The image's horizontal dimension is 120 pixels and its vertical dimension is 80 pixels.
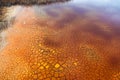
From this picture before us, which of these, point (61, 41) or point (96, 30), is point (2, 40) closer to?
point (61, 41)

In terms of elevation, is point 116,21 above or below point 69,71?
above

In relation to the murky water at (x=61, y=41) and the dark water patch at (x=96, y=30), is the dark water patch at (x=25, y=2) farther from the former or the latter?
the dark water patch at (x=96, y=30)

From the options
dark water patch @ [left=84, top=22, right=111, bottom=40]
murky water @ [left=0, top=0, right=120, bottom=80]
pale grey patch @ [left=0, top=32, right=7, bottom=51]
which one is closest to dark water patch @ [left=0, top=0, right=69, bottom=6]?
murky water @ [left=0, top=0, right=120, bottom=80]

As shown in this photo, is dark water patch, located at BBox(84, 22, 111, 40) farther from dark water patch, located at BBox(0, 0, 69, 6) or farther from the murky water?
dark water patch, located at BBox(0, 0, 69, 6)

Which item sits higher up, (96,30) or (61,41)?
(96,30)

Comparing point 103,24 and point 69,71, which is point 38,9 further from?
point 69,71

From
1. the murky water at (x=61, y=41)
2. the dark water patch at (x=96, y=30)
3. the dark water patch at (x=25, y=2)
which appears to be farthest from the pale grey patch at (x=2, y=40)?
the dark water patch at (x=96, y=30)

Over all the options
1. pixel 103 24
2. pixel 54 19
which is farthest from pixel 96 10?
pixel 54 19

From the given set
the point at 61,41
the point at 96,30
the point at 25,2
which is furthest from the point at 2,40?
the point at 96,30

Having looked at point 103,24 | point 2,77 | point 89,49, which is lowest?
point 2,77
